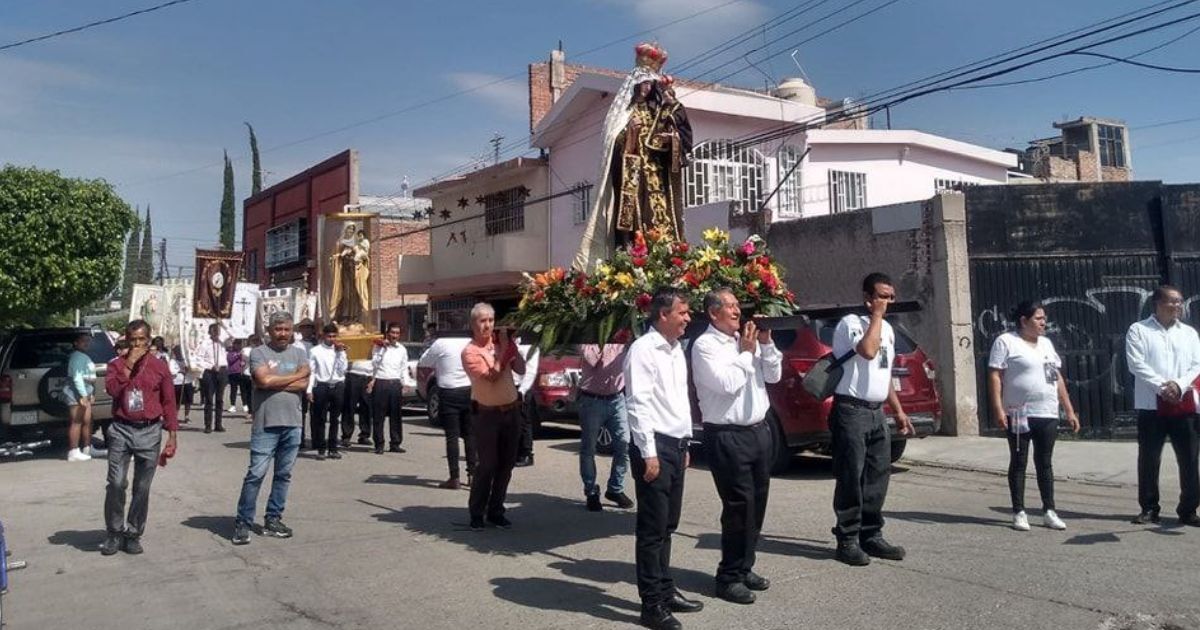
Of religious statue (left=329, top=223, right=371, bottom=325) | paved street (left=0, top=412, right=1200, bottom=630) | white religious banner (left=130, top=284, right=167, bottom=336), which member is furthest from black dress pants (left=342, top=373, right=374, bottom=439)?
white religious banner (left=130, top=284, right=167, bottom=336)

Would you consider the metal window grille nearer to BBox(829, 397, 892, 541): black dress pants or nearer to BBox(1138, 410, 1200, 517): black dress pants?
BBox(1138, 410, 1200, 517): black dress pants

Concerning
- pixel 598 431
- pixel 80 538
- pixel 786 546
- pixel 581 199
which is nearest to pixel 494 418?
pixel 598 431

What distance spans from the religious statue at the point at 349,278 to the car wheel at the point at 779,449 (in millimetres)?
10163

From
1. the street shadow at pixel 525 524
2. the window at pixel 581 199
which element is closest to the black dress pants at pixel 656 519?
the street shadow at pixel 525 524

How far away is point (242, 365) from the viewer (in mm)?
17641

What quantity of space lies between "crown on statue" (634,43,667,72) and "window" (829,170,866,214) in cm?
1740

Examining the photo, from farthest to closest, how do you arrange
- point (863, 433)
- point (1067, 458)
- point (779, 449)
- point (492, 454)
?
point (1067, 458)
point (779, 449)
point (492, 454)
point (863, 433)

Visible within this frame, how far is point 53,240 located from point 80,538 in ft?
25.9

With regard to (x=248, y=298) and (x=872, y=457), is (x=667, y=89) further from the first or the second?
(x=248, y=298)

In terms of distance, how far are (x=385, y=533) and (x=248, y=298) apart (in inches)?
666

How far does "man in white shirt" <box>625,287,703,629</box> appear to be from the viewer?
5250mm

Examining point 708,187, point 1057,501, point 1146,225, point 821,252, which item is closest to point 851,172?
point 708,187

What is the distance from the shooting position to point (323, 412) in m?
13.2

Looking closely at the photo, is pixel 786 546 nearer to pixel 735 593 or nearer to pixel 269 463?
pixel 735 593
